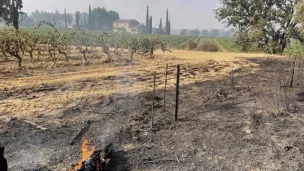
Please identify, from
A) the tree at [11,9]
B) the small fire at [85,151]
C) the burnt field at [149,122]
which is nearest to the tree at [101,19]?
the tree at [11,9]

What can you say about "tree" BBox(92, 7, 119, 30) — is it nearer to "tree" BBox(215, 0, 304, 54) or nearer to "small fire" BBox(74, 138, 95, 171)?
"tree" BBox(215, 0, 304, 54)

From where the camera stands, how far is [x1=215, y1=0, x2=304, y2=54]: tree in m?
33.1

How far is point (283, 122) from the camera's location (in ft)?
35.9

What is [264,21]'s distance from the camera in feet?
109

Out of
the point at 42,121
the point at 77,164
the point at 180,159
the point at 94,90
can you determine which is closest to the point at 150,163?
the point at 180,159

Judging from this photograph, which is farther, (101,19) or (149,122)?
(101,19)

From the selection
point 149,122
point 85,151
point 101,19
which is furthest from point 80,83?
point 101,19

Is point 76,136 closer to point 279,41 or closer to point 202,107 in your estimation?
point 202,107

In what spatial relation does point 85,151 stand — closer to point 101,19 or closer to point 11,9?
point 11,9

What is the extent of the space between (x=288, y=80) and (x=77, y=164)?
46.6 ft

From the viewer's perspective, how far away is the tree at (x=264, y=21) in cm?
3312

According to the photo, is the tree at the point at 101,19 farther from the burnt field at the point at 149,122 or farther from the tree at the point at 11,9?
the burnt field at the point at 149,122

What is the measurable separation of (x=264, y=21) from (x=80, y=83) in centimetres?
2421

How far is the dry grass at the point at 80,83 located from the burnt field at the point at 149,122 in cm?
5
